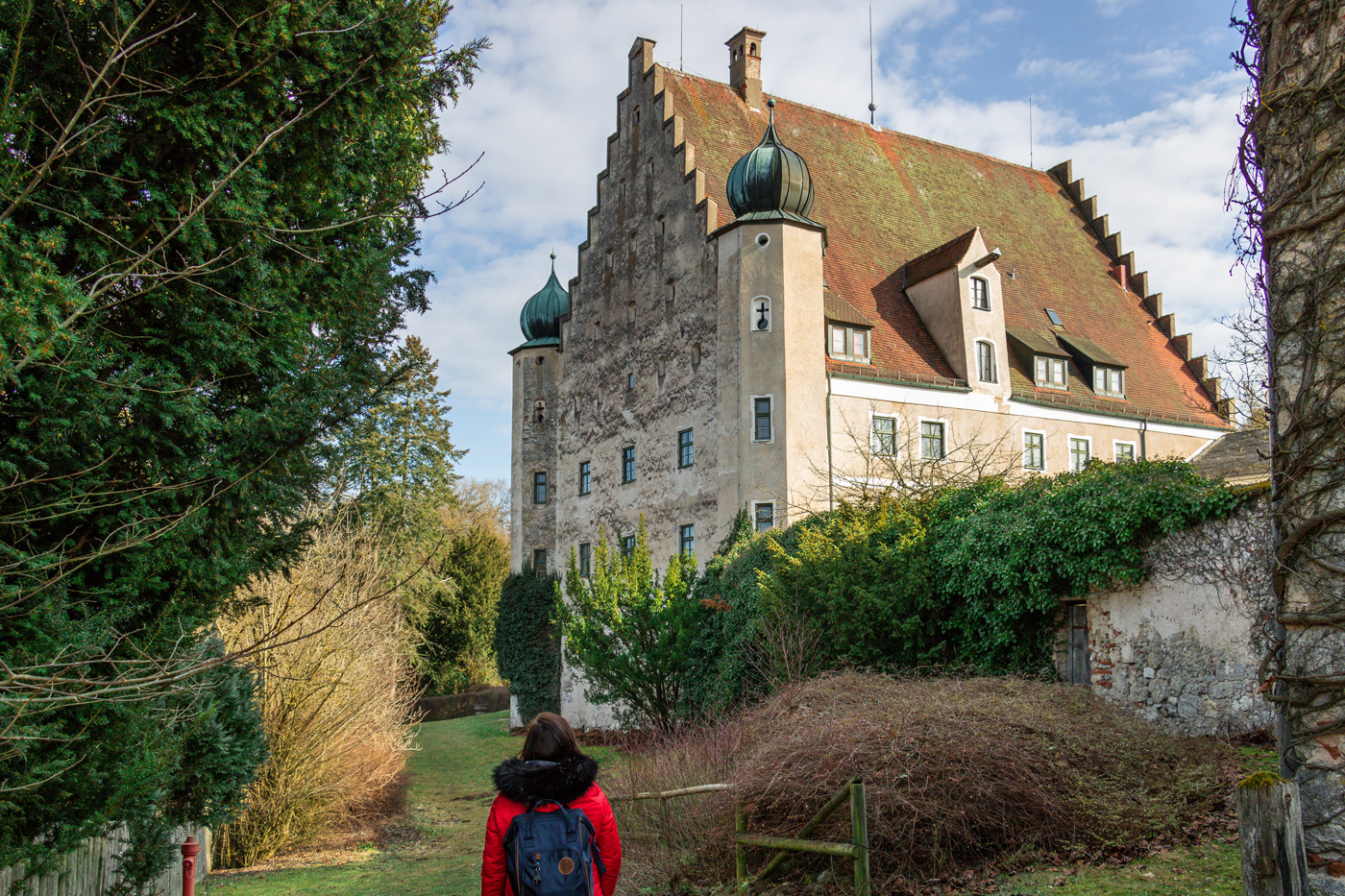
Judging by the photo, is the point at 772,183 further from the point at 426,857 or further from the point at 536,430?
the point at 426,857

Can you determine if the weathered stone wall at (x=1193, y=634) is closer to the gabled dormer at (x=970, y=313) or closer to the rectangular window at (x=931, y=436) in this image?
the rectangular window at (x=931, y=436)

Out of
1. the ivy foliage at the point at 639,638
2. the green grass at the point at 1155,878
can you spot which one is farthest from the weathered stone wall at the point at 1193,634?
the ivy foliage at the point at 639,638

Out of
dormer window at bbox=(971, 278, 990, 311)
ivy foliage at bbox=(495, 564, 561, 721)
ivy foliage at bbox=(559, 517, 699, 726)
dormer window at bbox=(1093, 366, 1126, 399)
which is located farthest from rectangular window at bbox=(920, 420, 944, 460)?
ivy foliage at bbox=(495, 564, 561, 721)

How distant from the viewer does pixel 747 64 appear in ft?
108

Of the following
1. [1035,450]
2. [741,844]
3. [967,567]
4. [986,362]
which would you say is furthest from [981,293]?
[741,844]

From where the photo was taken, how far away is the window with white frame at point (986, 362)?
91.1 ft

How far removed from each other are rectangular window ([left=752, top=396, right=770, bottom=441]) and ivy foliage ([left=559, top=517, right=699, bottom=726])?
513 centimetres

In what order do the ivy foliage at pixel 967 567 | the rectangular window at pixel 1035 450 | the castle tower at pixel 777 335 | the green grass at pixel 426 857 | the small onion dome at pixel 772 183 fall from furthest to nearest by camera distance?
the rectangular window at pixel 1035 450 < the small onion dome at pixel 772 183 < the castle tower at pixel 777 335 < the green grass at pixel 426 857 < the ivy foliage at pixel 967 567

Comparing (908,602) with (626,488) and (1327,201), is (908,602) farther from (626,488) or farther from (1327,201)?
(626,488)

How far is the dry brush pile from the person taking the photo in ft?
28.4

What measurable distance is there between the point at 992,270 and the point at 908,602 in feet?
50.3

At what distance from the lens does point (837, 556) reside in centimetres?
1620

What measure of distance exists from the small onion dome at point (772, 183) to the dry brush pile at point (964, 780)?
17560 millimetres

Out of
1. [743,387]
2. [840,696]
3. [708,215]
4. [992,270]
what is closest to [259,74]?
[840,696]
